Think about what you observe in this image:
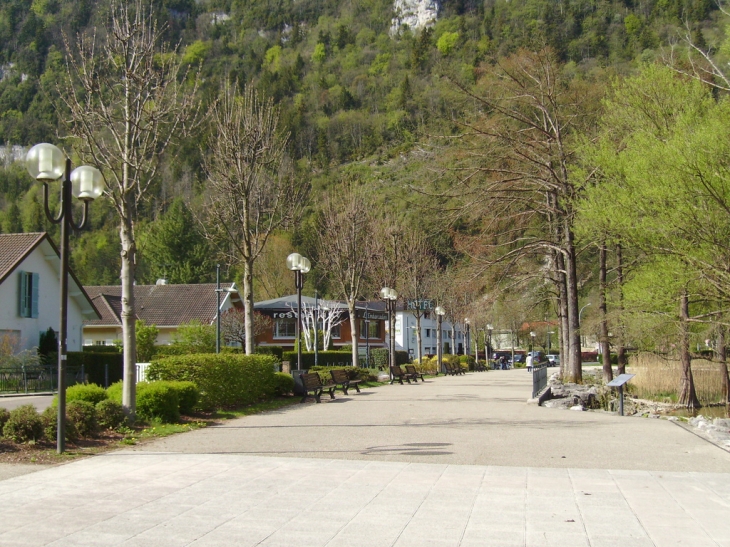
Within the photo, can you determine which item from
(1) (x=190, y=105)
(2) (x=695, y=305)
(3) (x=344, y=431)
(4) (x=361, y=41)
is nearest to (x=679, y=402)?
(2) (x=695, y=305)

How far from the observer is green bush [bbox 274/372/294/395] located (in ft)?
67.8

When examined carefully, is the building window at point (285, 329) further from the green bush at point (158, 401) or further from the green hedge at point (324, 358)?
the green bush at point (158, 401)

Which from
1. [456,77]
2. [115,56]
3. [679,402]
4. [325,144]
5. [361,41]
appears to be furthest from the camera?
[361,41]

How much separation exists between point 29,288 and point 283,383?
17778 mm

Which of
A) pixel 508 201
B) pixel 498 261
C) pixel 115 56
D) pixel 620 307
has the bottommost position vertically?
pixel 620 307

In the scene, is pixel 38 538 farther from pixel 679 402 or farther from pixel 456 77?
pixel 679 402

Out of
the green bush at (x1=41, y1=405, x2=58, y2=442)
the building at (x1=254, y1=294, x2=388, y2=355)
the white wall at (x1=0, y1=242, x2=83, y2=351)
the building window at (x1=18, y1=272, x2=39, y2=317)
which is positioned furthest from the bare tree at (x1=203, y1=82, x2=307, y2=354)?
the building at (x1=254, y1=294, x2=388, y2=355)

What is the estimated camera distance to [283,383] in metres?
20.9

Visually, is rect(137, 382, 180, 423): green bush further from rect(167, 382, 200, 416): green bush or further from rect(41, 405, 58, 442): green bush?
rect(41, 405, 58, 442): green bush

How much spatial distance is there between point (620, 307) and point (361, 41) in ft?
576

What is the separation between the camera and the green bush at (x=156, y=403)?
45.7 ft

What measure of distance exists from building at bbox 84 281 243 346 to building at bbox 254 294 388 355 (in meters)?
6.80

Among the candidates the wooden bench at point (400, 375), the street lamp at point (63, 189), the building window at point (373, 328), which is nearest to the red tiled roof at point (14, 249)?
the wooden bench at point (400, 375)

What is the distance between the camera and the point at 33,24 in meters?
155
